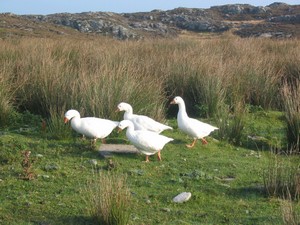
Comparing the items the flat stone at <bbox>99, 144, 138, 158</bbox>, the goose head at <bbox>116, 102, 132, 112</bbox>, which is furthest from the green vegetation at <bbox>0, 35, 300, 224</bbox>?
the goose head at <bbox>116, 102, 132, 112</bbox>

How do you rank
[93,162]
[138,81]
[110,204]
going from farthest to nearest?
[138,81] → [93,162] → [110,204]

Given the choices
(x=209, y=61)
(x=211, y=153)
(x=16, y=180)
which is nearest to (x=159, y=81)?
(x=209, y=61)

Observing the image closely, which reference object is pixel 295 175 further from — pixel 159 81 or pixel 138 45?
pixel 138 45

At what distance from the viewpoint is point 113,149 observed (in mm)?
8648

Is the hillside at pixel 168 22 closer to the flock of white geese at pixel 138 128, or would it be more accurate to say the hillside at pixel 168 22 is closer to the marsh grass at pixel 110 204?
the flock of white geese at pixel 138 128

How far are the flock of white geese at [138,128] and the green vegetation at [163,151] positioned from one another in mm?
262

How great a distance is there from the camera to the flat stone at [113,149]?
27.5ft

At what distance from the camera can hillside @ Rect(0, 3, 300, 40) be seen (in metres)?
56.1

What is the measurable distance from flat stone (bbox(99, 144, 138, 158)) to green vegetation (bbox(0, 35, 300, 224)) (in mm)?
156

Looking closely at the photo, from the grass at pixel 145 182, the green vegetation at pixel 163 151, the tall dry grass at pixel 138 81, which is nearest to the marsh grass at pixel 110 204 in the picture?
the green vegetation at pixel 163 151

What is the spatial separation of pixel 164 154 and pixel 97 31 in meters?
56.1

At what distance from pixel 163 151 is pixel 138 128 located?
0.61 meters

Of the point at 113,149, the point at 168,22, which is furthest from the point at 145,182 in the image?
the point at 168,22

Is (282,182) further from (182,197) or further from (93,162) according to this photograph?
(93,162)
